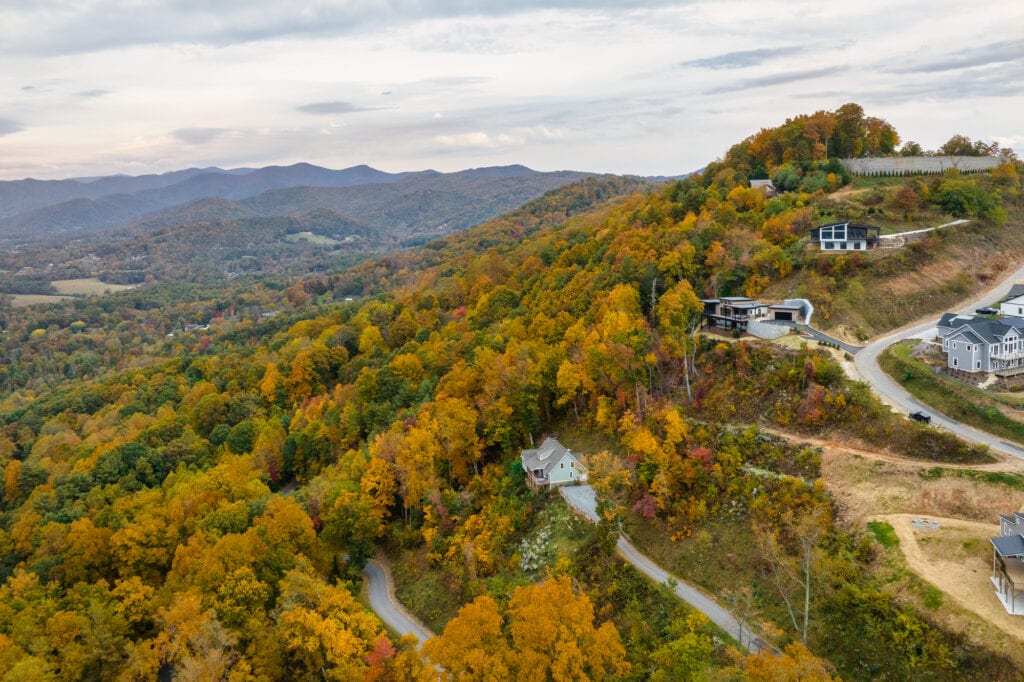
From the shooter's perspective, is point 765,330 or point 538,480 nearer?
point 538,480

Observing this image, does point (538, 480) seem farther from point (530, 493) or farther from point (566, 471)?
point (566, 471)

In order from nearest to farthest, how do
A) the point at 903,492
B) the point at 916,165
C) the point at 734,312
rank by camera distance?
the point at 903,492, the point at 734,312, the point at 916,165

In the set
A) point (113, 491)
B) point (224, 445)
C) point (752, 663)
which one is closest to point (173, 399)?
point (224, 445)

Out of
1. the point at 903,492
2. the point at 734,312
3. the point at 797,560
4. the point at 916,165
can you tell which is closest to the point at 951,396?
the point at 903,492

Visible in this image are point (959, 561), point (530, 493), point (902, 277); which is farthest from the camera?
point (902, 277)

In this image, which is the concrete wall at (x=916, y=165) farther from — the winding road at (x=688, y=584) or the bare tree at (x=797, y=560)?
the bare tree at (x=797, y=560)

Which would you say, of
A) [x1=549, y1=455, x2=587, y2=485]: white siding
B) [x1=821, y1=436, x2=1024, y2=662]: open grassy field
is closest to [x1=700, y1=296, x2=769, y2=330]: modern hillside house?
[x1=821, y1=436, x2=1024, y2=662]: open grassy field

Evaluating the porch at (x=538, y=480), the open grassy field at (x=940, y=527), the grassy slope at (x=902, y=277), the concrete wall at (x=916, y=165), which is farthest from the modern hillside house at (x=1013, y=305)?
the porch at (x=538, y=480)

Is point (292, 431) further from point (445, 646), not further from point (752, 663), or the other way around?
point (752, 663)
